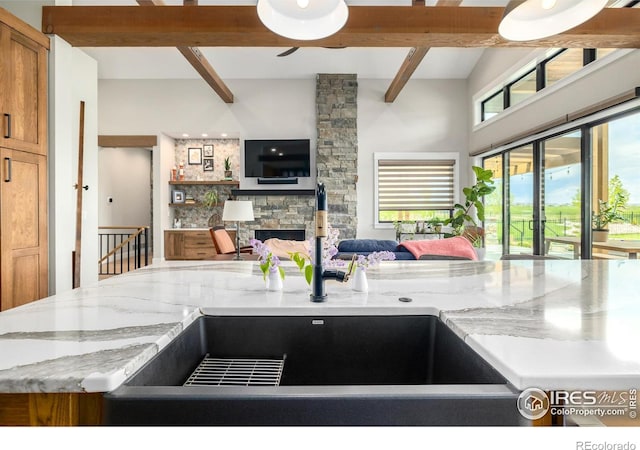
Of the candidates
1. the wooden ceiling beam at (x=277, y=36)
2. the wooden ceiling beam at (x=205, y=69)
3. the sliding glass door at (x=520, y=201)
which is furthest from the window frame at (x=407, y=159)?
the wooden ceiling beam at (x=277, y=36)

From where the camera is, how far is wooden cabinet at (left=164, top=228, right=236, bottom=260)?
269 inches

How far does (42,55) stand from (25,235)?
1.45 metres

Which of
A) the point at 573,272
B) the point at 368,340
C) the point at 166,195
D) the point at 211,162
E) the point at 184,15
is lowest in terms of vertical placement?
the point at 368,340

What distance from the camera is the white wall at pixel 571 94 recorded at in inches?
144

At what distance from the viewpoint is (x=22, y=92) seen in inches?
108

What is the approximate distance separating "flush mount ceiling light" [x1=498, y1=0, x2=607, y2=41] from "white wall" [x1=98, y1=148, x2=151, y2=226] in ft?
25.4

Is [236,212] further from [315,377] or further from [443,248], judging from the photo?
[315,377]

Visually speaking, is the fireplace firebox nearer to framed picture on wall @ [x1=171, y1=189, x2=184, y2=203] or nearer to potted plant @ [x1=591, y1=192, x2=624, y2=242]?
framed picture on wall @ [x1=171, y1=189, x2=184, y2=203]

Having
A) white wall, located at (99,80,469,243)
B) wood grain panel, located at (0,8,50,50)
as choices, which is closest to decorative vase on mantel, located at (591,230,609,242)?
white wall, located at (99,80,469,243)

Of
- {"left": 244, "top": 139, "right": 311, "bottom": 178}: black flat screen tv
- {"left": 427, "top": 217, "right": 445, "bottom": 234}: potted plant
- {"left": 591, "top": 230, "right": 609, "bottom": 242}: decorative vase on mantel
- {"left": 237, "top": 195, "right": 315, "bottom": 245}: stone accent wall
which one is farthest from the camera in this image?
{"left": 237, "top": 195, "right": 315, "bottom": 245}: stone accent wall

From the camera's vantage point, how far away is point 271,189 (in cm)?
705

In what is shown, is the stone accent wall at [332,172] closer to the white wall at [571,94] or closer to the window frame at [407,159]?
the window frame at [407,159]
